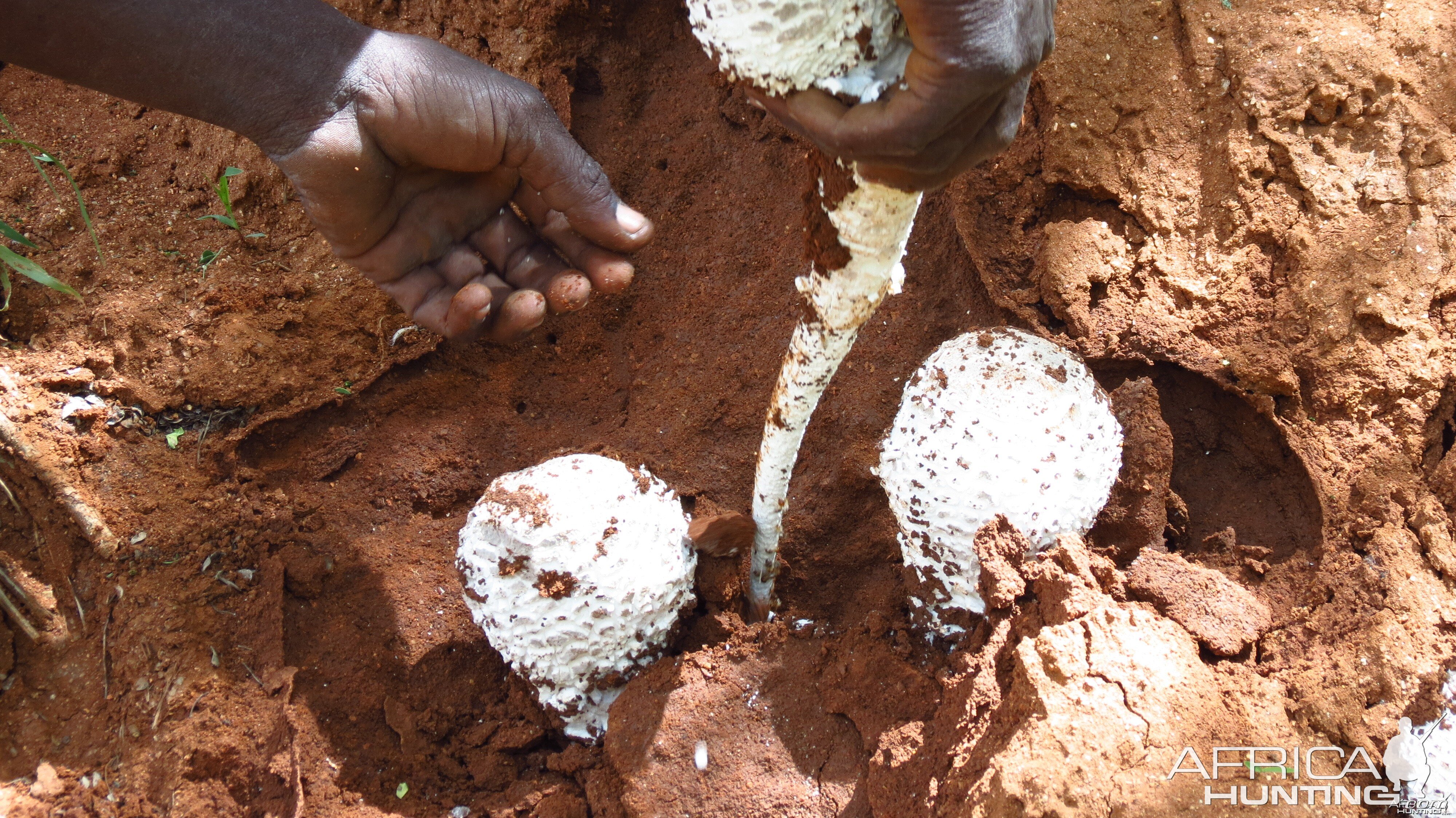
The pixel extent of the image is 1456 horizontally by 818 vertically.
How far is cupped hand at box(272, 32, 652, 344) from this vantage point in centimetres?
196

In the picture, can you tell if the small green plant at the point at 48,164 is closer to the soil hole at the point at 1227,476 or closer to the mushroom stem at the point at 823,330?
the mushroom stem at the point at 823,330

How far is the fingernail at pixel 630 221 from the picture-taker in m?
2.11

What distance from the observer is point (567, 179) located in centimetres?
209

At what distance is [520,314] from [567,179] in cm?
36

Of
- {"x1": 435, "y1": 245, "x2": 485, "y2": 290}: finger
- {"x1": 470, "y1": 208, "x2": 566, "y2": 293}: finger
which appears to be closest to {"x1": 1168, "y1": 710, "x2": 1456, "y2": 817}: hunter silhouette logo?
{"x1": 470, "y1": 208, "x2": 566, "y2": 293}: finger

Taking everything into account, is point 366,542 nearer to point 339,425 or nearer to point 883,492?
point 339,425

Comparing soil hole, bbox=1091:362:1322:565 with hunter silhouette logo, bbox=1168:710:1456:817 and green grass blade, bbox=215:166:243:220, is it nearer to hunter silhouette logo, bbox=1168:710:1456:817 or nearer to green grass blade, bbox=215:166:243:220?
hunter silhouette logo, bbox=1168:710:1456:817

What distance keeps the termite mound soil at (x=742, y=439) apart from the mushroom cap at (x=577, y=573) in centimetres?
11

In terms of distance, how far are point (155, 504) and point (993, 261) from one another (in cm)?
215

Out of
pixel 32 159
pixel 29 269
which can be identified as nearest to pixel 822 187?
pixel 29 269

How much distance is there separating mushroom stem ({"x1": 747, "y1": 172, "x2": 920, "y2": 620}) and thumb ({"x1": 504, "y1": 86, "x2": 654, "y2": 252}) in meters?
0.69

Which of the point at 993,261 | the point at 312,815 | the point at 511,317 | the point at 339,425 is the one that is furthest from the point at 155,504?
the point at 993,261

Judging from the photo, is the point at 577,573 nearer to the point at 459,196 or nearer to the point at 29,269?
the point at 459,196

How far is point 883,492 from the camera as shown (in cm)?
217
